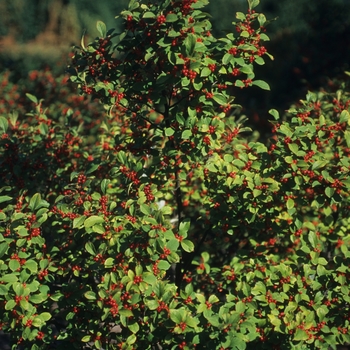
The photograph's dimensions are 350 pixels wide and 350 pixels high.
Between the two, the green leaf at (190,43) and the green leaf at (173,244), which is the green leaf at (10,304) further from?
the green leaf at (190,43)

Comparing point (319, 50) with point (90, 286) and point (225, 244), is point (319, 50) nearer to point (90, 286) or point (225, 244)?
point (225, 244)

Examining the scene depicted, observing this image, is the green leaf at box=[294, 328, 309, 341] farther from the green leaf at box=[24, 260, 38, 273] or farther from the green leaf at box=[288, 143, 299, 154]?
the green leaf at box=[24, 260, 38, 273]

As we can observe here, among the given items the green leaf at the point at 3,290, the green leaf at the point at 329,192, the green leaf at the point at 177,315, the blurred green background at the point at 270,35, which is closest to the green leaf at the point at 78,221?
the green leaf at the point at 3,290

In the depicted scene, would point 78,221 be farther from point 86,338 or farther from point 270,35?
point 270,35

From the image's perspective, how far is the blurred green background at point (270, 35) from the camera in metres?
15.2

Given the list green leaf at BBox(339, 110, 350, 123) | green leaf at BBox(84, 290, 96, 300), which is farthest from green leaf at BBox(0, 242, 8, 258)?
green leaf at BBox(339, 110, 350, 123)

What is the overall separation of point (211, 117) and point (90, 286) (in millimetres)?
1505

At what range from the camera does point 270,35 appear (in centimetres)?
2192

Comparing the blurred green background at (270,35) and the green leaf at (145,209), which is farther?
the blurred green background at (270,35)

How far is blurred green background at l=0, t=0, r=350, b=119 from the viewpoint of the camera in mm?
15164

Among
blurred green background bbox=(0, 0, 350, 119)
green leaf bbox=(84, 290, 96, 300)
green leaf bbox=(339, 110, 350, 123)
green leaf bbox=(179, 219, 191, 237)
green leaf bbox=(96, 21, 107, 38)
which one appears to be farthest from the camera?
blurred green background bbox=(0, 0, 350, 119)

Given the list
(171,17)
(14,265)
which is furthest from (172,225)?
(171,17)

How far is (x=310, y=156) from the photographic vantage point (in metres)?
3.58

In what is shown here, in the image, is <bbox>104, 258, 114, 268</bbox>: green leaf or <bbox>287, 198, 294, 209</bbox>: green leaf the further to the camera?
<bbox>287, 198, 294, 209</bbox>: green leaf
